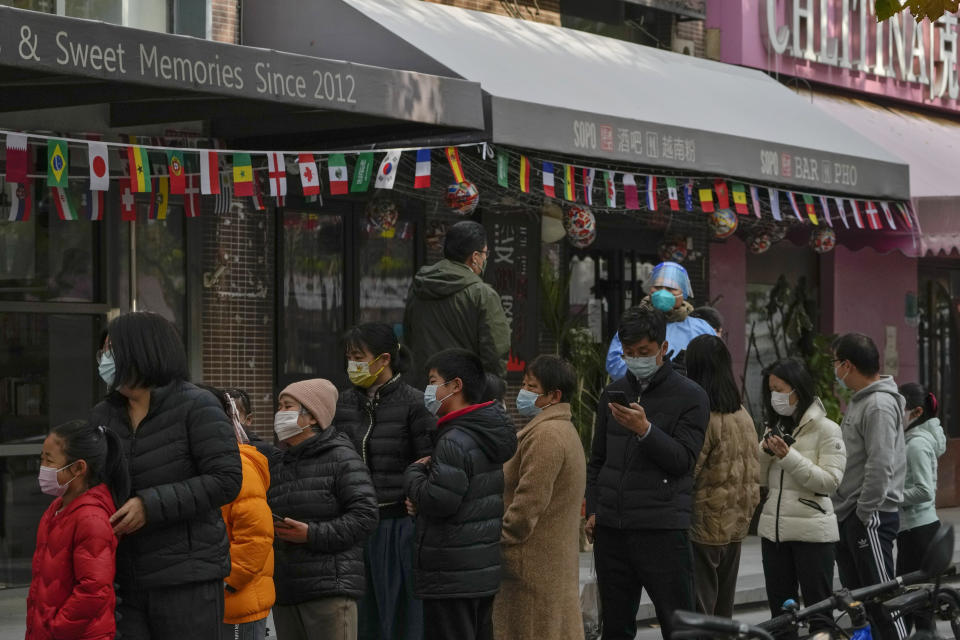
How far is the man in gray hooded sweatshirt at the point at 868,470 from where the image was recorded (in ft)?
29.4

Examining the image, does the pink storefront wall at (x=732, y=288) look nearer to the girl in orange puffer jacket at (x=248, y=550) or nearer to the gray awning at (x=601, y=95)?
the gray awning at (x=601, y=95)

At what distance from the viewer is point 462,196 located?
41.4 feet

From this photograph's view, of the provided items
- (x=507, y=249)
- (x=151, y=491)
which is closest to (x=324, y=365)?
(x=507, y=249)

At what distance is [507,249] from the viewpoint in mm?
15750

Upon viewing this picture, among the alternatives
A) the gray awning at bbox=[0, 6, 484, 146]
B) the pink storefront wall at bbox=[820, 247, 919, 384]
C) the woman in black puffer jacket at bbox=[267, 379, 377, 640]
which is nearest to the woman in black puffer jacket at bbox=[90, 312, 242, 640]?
the woman in black puffer jacket at bbox=[267, 379, 377, 640]

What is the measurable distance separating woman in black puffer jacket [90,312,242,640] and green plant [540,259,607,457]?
8.87 meters

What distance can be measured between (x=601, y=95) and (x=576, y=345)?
2.61m

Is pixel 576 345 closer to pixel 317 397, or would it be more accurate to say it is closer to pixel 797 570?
pixel 797 570

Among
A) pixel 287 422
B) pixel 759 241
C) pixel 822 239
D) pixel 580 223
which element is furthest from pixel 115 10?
pixel 822 239

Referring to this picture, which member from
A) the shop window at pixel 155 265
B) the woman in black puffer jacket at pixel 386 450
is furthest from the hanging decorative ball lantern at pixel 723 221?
the woman in black puffer jacket at pixel 386 450

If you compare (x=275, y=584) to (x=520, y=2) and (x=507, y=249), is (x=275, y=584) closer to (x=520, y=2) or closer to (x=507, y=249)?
(x=507, y=249)

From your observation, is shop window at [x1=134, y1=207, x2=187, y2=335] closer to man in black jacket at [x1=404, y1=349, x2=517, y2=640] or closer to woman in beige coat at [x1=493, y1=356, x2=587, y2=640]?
woman in beige coat at [x1=493, y1=356, x2=587, y2=640]

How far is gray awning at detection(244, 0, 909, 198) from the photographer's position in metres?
12.8

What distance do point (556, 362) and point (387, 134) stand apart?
482 cm
